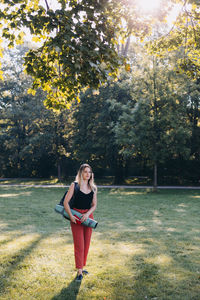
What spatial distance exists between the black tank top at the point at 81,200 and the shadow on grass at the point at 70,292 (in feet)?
4.31

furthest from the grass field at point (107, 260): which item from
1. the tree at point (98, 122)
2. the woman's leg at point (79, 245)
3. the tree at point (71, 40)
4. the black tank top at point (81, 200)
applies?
the tree at point (98, 122)

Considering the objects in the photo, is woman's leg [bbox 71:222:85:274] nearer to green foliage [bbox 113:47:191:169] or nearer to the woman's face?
the woman's face

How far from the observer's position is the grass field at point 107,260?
481 cm

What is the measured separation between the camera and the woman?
5199mm

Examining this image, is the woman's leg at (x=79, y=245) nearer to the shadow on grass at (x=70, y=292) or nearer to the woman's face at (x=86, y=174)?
the shadow on grass at (x=70, y=292)

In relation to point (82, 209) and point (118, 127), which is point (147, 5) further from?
point (118, 127)

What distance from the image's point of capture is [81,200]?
17.4ft

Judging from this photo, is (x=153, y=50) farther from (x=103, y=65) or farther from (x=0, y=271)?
(x=0, y=271)

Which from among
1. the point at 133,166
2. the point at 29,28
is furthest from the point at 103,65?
the point at 133,166

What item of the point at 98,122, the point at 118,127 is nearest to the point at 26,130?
the point at 98,122

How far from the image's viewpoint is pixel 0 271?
559 cm

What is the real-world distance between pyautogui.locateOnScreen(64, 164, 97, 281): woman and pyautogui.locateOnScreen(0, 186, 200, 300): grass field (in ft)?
1.43

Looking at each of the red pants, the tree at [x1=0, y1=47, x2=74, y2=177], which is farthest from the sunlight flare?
the tree at [x1=0, y1=47, x2=74, y2=177]

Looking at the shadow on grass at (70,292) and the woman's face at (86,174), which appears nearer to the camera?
the shadow on grass at (70,292)
